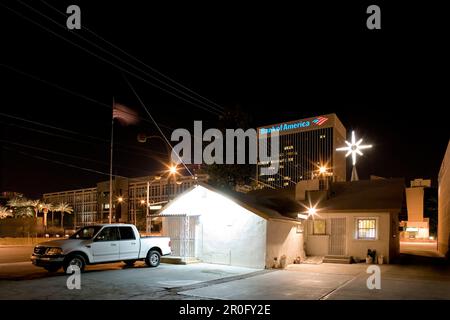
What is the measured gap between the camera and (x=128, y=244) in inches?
659

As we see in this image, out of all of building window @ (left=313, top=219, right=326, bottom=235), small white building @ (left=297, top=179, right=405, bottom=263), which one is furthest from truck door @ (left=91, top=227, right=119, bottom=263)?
building window @ (left=313, top=219, right=326, bottom=235)

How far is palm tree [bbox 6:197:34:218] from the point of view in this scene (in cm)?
5938

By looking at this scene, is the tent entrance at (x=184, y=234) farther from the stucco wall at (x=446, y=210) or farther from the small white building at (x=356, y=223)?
the stucco wall at (x=446, y=210)

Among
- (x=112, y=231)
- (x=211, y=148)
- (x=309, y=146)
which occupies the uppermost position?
(x=309, y=146)

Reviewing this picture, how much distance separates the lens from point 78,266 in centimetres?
1487

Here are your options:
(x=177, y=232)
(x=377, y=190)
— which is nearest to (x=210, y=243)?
(x=177, y=232)

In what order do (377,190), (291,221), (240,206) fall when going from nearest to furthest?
(240,206)
(291,221)
(377,190)

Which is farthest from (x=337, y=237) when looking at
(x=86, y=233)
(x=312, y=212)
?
(x=86, y=233)

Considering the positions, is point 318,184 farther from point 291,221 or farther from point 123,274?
point 123,274

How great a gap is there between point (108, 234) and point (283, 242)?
7.93 metres

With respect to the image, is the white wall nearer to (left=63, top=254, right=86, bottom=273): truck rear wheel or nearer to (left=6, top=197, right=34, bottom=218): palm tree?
(left=63, top=254, right=86, bottom=273): truck rear wheel

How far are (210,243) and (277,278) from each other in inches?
197

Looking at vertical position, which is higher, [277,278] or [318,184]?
[318,184]

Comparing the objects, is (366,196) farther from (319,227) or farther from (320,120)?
(320,120)
